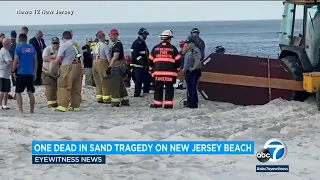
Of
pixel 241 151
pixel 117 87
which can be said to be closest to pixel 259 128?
pixel 241 151

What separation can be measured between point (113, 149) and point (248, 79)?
15.7 feet

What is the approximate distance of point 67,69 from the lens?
1011cm

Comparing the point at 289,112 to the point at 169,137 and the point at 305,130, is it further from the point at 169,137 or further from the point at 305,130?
the point at 169,137

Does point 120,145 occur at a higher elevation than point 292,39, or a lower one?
lower

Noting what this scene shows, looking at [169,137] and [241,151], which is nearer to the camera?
[241,151]

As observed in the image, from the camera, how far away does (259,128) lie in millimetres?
8156

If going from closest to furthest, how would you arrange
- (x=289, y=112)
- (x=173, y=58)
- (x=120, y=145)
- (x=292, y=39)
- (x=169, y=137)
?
1. (x=120, y=145)
2. (x=169, y=137)
3. (x=289, y=112)
4. (x=173, y=58)
5. (x=292, y=39)

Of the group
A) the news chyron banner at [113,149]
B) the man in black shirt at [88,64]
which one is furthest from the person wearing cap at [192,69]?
the man in black shirt at [88,64]

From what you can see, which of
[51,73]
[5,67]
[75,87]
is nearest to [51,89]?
[51,73]

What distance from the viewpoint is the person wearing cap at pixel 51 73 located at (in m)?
10.6

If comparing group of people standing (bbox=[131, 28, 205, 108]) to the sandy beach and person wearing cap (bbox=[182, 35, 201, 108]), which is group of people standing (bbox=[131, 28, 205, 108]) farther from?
the sandy beach

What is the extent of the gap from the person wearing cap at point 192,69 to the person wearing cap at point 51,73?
8.13 feet

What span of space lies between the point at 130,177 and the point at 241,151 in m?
1.76

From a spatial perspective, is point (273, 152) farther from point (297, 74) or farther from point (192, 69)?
point (297, 74)
